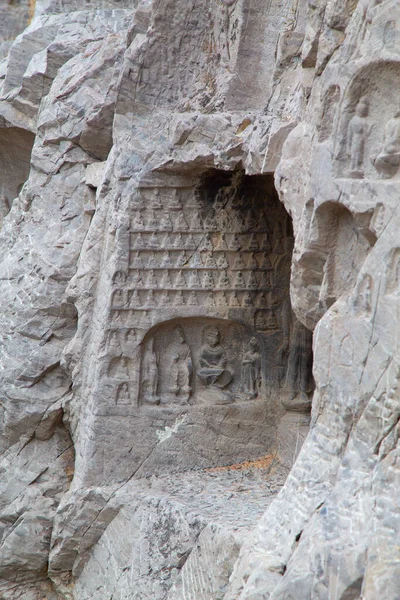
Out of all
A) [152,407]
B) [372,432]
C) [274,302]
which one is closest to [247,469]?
[152,407]

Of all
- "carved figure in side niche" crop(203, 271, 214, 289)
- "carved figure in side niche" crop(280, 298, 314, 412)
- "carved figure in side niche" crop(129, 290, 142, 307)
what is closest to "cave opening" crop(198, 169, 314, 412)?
"carved figure in side niche" crop(280, 298, 314, 412)

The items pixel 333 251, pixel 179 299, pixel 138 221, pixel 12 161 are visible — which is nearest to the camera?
pixel 333 251

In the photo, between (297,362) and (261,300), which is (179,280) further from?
(297,362)

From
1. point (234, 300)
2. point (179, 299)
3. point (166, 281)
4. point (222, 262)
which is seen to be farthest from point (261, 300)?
point (166, 281)

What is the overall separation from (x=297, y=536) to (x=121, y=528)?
260cm

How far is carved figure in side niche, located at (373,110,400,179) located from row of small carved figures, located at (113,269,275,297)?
280cm

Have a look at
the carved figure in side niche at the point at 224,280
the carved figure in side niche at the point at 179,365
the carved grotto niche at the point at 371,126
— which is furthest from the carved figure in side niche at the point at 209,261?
the carved grotto niche at the point at 371,126

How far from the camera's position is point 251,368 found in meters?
6.99

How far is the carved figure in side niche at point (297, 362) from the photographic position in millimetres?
6867

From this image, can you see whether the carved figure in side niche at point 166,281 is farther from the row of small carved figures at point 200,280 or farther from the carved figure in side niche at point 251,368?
the carved figure in side niche at point 251,368

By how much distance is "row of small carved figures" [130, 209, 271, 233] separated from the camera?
662cm

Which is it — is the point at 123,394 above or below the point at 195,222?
below

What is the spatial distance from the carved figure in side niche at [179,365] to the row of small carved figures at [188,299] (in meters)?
0.31

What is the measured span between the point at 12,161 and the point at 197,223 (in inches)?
140
